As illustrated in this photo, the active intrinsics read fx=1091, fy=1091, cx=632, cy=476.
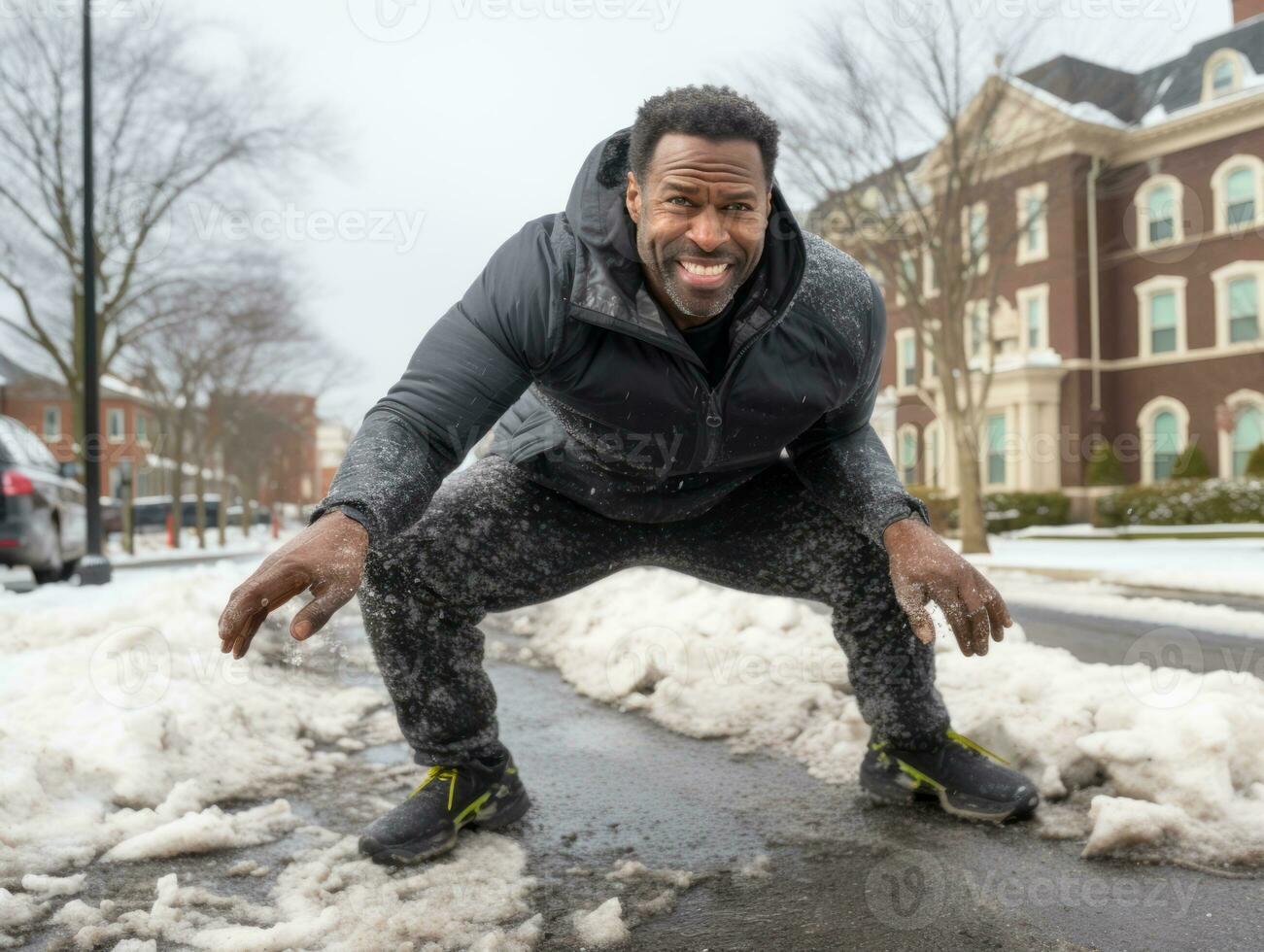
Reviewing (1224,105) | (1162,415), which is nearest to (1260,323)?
(1162,415)

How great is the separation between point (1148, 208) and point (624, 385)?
2926 cm

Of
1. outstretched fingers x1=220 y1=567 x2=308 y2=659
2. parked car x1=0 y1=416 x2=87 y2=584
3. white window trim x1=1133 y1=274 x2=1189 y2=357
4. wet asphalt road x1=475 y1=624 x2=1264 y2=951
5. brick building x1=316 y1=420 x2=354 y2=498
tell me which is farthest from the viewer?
brick building x1=316 y1=420 x2=354 y2=498

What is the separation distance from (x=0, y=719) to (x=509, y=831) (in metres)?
1.70

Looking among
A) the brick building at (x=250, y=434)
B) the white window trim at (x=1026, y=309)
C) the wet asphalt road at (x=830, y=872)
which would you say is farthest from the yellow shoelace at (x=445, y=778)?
the white window trim at (x=1026, y=309)

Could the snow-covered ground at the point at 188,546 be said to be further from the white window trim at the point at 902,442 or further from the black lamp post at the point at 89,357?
the white window trim at the point at 902,442

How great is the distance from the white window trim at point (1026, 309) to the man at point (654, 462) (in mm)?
28157

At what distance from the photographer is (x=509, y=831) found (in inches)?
109

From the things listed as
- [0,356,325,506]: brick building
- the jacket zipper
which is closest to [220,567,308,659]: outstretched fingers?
the jacket zipper

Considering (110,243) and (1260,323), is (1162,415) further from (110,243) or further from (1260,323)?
(110,243)

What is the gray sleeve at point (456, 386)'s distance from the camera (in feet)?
7.23

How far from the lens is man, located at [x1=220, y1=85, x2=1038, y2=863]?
94.5 inches

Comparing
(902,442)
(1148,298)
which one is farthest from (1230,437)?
(902,442)

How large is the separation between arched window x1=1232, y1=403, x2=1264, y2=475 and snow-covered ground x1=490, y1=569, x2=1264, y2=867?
2402 centimetres

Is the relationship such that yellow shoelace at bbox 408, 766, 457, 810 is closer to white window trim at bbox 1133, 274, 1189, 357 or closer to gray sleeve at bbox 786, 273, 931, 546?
gray sleeve at bbox 786, 273, 931, 546
